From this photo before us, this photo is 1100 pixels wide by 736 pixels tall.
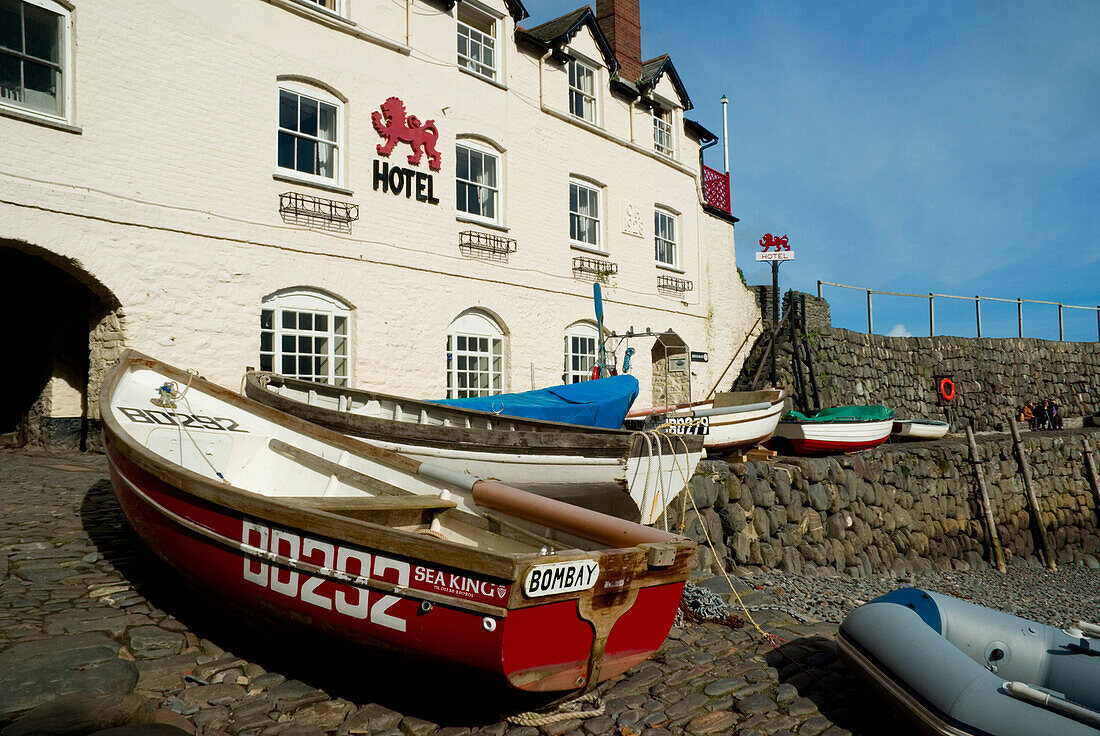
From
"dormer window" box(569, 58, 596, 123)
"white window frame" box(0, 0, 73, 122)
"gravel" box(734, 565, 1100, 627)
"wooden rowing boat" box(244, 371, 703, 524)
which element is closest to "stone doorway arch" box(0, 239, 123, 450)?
"white window frame" box(0, 0, 73, 122)

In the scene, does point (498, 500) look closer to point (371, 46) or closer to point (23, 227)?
point (23, 227)

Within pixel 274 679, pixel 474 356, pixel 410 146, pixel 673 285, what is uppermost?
pixel 410 146

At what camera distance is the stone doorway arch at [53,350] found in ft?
31.7

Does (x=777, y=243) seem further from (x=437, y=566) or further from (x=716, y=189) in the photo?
(x=437, y=566)

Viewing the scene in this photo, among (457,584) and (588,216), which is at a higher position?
(588,216)

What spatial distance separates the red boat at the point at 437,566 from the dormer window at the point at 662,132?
→ 51.3ft

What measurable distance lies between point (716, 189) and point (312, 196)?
44.9 feet

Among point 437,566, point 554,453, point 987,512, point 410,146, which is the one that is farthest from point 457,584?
point 987,512

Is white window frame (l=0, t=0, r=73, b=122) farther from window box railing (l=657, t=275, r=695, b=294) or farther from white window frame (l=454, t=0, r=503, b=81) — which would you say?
window box railing (l=657, t=275, r=695, b=294)

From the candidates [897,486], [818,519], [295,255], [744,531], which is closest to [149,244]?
[295,255]

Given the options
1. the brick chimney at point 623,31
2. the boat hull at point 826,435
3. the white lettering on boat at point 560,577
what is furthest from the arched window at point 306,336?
the brick chimney at point 623,31

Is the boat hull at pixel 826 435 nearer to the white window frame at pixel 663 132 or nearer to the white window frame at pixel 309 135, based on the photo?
the white window frame at pixel 663 132

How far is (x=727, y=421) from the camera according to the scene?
12.0 metres

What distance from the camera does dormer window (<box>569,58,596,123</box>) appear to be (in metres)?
16.4
